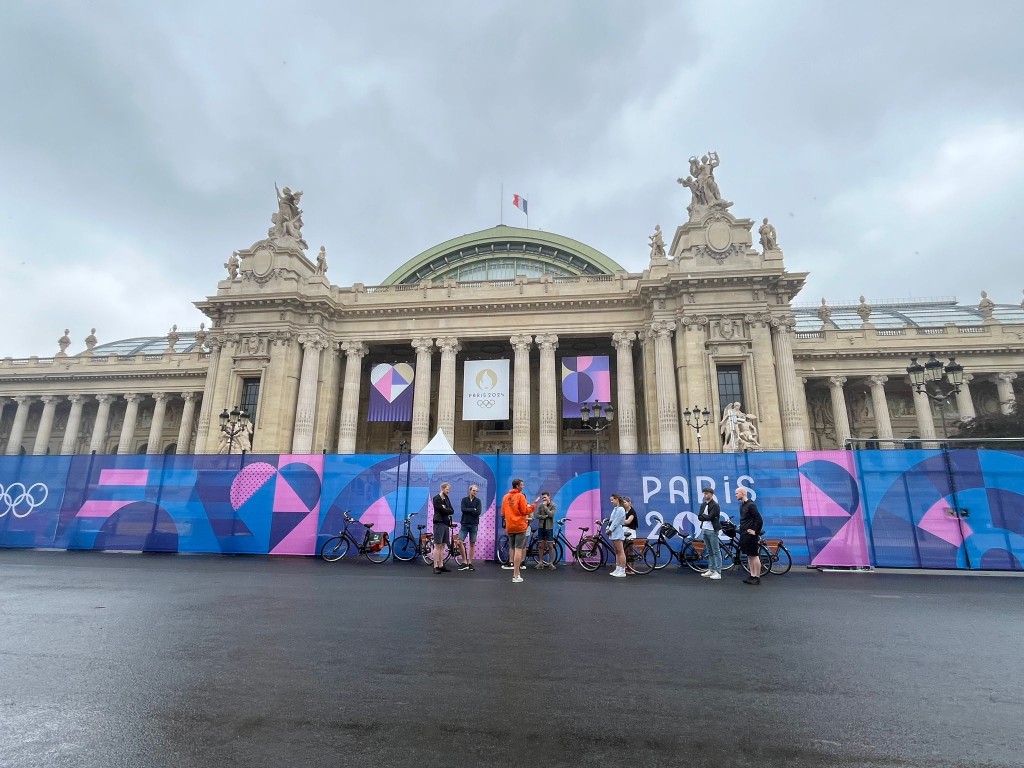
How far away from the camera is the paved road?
316 centimetres

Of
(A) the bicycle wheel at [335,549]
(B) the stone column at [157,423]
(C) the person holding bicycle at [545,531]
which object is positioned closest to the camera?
(C) the person holding bicycle at [545,531]

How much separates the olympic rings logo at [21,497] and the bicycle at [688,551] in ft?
53.0

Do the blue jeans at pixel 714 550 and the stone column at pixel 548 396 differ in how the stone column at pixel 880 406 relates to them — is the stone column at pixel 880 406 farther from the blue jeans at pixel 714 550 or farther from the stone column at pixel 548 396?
the blue jeans at pixel 714 550

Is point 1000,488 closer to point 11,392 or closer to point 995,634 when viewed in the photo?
point 995,634

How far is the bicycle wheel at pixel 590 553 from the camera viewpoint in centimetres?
1168

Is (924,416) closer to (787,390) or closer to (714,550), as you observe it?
(787,390)

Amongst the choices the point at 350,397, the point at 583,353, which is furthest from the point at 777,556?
the point at 350,397

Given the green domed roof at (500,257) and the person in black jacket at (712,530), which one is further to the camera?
the green domed roof at (500,257)

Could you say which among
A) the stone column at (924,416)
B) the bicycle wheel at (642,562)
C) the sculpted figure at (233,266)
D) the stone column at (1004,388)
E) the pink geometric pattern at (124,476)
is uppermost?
the sculpted figure at (233,266)

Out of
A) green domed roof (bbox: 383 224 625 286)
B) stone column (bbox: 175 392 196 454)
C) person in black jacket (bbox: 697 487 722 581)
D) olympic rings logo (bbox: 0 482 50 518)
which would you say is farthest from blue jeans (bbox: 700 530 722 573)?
stone column (bbox: 175 392 196 454)

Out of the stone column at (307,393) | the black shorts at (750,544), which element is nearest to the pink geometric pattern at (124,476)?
the black shorts at (750,544)

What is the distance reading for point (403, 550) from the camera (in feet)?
42.4

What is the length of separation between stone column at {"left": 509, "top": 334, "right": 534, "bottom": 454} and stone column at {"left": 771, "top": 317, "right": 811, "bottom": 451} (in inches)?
553

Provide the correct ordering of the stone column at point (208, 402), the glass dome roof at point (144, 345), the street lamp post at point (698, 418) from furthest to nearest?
the glass dome roof at point (144, 345), the stone column at point (208, 402), the street lamp post at point (698, 418)
